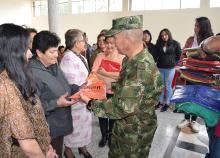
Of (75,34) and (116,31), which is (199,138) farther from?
(116,31)

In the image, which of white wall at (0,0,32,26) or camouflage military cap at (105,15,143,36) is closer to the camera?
camouflage military cap at (105,15,143,36)

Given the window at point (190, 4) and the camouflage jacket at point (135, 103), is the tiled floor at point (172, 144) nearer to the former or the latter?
the camouflage jacket at point (135, 103)

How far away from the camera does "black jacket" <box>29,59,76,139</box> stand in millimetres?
1926

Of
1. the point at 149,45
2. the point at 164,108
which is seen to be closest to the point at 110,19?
the point at 149,45

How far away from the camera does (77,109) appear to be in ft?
8.86

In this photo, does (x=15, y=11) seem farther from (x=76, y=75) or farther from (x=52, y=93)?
(x=52, y=93)

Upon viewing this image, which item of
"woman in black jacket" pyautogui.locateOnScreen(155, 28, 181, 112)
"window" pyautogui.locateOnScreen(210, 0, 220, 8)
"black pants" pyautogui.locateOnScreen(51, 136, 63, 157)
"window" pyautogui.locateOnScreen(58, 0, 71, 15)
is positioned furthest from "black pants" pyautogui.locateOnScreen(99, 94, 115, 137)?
"window" pyautogui.locateOnScreen(58, 0, 71, 15)

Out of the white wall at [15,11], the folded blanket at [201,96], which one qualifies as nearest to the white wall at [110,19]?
the white wall at [15,11]

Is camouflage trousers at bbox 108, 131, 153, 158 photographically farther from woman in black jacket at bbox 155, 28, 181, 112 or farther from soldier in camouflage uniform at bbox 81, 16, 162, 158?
woman in black jacket at bbox 155, 28, 181, 112

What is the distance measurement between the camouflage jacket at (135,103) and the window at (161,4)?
8804 millimetres

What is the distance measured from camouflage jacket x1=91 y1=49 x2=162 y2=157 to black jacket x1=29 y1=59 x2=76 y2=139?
1.40 ft

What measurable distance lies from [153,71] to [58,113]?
0.88 meters

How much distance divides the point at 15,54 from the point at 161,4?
10.2 metres

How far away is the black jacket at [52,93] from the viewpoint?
1926 mm
